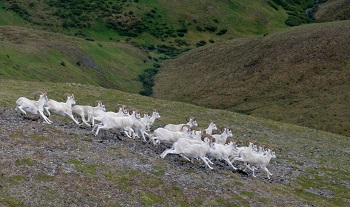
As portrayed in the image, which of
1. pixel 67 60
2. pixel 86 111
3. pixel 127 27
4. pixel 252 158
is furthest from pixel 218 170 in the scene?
pixel 127 27

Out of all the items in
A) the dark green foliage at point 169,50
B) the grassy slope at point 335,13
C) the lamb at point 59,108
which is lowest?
the lamb at point 59,108

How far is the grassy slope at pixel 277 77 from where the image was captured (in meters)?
71.8

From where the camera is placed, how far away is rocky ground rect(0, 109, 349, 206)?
64.6 ft

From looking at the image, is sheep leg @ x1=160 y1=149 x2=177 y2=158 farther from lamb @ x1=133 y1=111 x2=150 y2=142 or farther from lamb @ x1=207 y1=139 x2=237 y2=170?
lamb @ x1=133 y1=111 x2=150 y2=142

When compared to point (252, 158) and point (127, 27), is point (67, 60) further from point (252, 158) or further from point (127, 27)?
point (252, 158)

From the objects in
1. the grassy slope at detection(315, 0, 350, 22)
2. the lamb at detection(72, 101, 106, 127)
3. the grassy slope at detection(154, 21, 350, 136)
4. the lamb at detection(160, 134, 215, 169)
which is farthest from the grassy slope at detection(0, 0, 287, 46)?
the lamb at detection(160, 134, 215, 169)

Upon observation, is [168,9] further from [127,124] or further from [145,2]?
[127,124]

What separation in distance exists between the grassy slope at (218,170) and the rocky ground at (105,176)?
0.17ft

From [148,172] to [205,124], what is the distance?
21.9 m

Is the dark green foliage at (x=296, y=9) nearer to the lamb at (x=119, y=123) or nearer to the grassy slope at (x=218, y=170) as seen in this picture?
the grassy slope at (x=218, y=170)

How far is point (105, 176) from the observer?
2188 cm

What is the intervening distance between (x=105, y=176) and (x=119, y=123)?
222 inches

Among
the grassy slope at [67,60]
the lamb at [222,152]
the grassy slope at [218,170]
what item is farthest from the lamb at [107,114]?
the grassy slope at [67,60]

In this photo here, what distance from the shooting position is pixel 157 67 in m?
107
